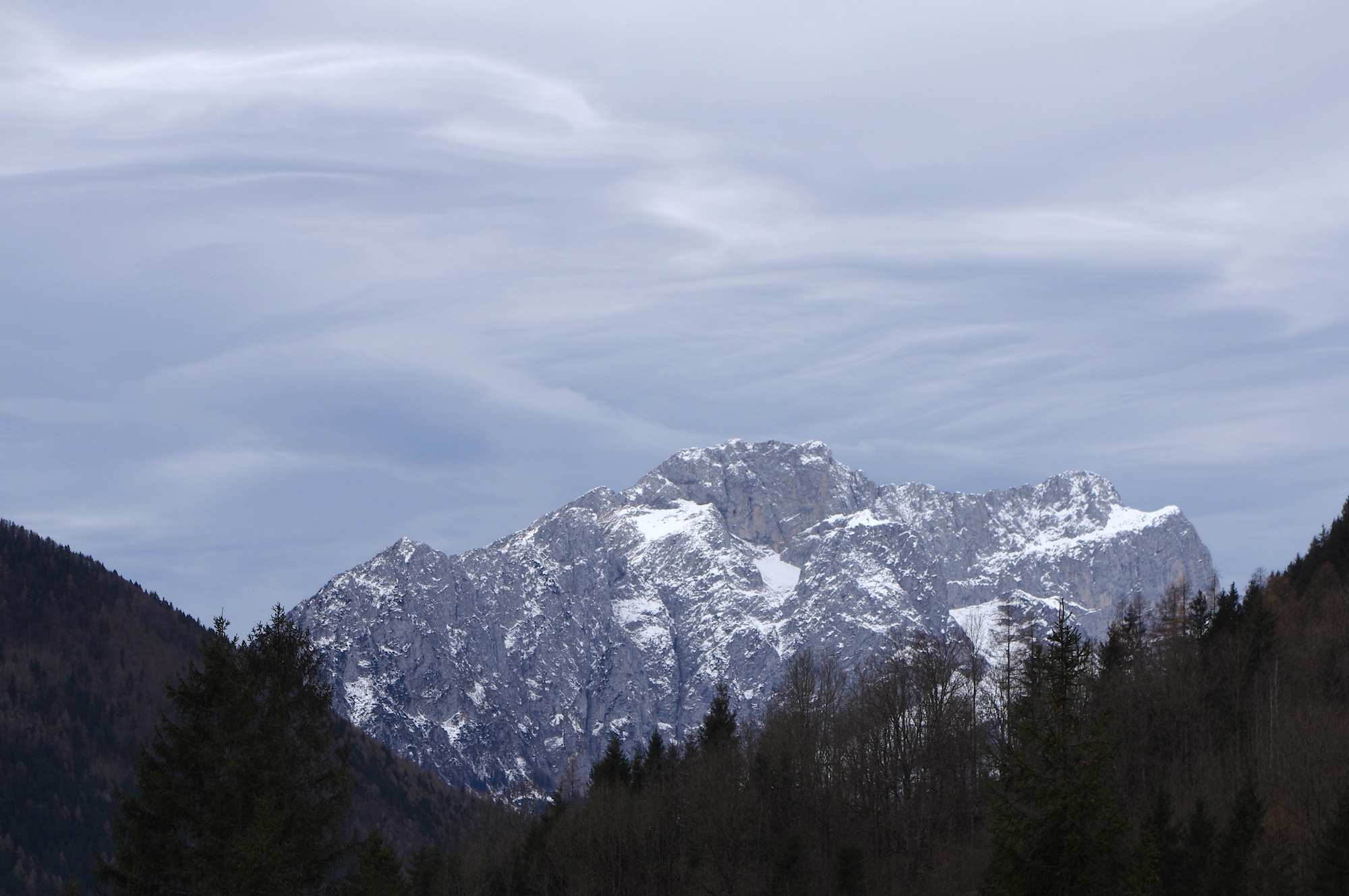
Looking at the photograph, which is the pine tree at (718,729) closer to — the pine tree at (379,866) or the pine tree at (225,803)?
the pine tree at (379,866)

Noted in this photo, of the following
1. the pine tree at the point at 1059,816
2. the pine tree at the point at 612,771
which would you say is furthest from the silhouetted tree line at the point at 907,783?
the pine tree at the point at 612,771

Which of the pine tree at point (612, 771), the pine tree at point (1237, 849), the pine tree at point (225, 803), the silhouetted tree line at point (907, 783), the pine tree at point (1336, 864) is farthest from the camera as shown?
the pine tree at point (612, 771)

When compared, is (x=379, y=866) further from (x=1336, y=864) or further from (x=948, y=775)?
(x=948, y=775)

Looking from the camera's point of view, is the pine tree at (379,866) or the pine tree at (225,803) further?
the pine tree at (379,866)

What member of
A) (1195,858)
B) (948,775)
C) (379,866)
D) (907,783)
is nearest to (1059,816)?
(379,866)

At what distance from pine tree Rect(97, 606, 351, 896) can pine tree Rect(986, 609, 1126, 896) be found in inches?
614

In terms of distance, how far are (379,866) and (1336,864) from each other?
3345 cm

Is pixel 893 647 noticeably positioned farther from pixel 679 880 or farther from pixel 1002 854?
pixel 1002 854

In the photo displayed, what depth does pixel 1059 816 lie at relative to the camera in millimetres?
26484

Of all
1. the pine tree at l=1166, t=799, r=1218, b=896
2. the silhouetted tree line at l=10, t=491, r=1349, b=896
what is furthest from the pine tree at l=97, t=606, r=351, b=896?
the pine tree at l=1166, t=799, r=1218, b=896

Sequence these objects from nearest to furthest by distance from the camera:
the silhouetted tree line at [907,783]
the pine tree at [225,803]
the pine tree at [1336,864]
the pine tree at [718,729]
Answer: the silhouetted tree line at [907,783] → the pine tree at [225,803] → the pine tree at [1336,864] → the pine tree at [718,729]

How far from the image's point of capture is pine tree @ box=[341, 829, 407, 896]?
4081 cm

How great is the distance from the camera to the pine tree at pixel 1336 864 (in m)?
43.2

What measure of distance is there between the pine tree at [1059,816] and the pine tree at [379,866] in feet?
60.2
